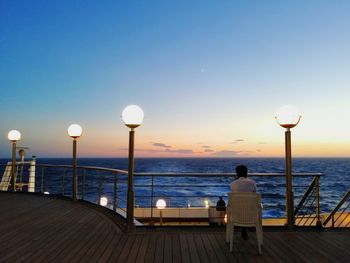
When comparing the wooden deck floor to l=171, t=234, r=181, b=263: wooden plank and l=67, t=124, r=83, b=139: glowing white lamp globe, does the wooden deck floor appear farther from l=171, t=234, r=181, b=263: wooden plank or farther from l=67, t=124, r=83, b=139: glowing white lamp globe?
l=67, t=124, r=83, b=139: glowing white lamp globe

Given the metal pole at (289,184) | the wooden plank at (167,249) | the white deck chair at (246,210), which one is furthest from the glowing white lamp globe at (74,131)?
the metal pole at (289,184)

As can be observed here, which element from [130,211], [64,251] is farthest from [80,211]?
[64,251]

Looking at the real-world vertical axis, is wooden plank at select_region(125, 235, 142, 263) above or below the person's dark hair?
below

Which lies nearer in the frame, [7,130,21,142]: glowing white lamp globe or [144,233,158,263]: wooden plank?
[144,233,158,263]: wooden plank

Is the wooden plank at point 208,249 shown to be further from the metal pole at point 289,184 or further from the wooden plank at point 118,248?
the metal pole at point 289,184

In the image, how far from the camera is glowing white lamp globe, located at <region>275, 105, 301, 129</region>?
4.82 m

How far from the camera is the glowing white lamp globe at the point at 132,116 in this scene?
4.77 m

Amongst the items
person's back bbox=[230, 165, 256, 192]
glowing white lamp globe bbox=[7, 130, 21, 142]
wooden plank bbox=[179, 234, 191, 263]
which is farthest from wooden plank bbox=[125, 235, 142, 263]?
glowing white lamp globe bbox=[7, 130, 21, 142]

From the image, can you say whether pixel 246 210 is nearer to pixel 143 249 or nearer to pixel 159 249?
pixel 159 249

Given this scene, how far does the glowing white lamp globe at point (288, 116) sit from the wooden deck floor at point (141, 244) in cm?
180

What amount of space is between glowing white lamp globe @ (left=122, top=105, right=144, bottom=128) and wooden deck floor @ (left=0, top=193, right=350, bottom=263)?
1761mm

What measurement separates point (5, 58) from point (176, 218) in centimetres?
1286

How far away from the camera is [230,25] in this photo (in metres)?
10.8

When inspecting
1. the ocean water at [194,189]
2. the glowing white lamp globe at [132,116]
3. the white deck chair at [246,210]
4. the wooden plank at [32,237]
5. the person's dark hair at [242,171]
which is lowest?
the ocean water at [194,189]
